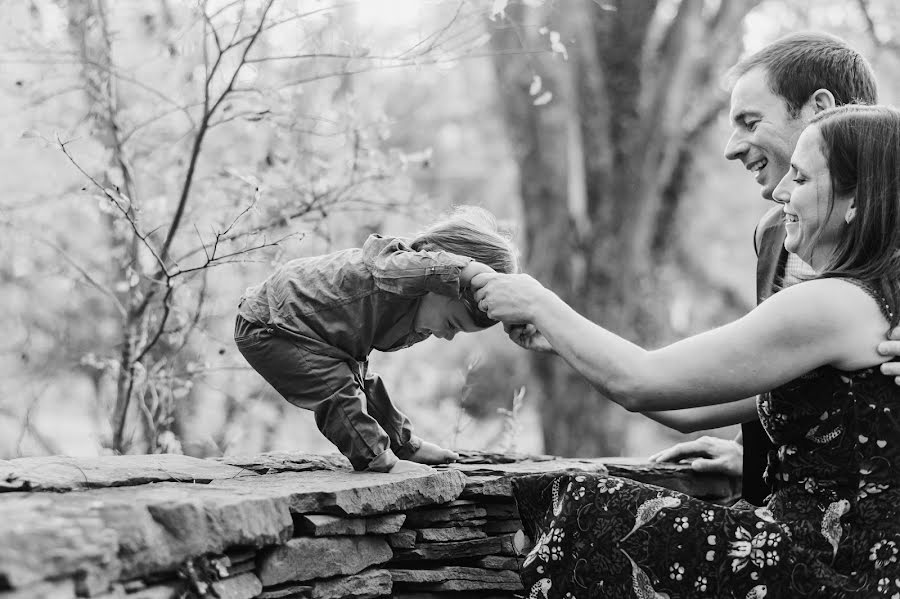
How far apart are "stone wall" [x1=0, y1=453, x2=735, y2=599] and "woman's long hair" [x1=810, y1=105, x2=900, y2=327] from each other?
1116 mm

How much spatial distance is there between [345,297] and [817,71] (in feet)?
5.20

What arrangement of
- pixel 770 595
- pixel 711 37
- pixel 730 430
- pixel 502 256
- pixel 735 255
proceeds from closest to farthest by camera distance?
pixel 770 595, pixel 502 256, pixel 711 37, pixel 730 430, pixel 735 255

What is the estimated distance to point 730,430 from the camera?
372 inches

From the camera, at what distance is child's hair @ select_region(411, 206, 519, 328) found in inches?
106

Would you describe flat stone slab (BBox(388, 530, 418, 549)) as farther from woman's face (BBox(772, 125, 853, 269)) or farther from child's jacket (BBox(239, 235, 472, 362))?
woman's face (BBox(772, 125, 853, 269))

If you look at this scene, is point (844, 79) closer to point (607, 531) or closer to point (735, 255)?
point (607, 531)

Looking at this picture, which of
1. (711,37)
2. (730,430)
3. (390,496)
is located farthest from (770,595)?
(730,430)

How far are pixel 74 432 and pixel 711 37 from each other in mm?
9372

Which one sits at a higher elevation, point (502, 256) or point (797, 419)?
point (502, 256)

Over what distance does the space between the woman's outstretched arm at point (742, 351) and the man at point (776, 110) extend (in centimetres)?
74

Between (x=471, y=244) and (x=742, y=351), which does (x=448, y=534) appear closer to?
(x=471, y=244)

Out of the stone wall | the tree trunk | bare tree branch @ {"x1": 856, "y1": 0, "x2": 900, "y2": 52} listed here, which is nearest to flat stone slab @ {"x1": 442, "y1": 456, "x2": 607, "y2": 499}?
the stone wall

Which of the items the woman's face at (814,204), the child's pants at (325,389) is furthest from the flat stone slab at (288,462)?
the woman's face at (814,204)

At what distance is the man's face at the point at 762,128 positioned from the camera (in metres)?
2.83
